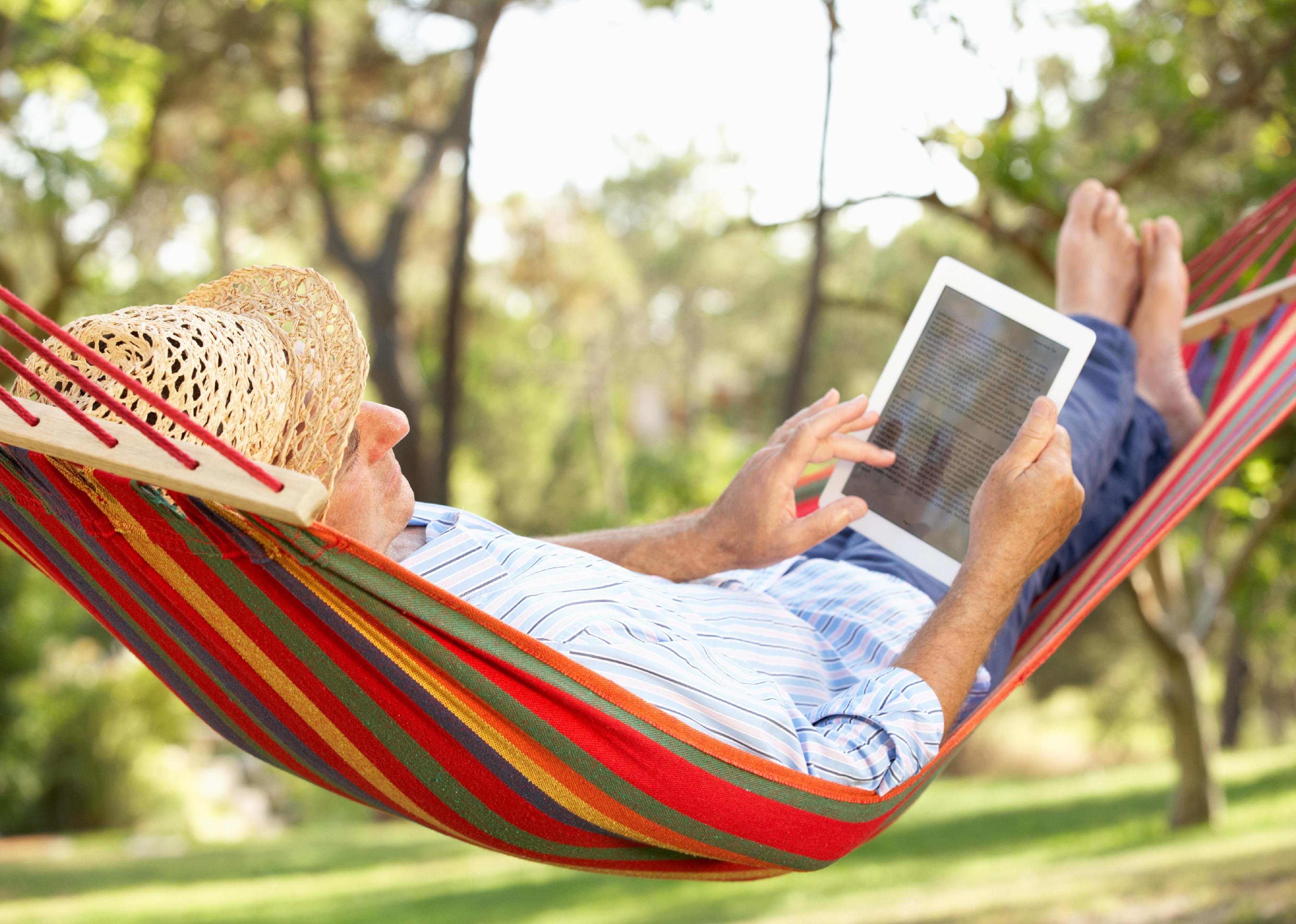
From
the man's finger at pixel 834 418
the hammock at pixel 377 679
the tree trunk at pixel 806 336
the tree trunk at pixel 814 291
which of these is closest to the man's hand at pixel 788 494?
the man's finger at pixel 834 418

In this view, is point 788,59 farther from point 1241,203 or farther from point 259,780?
point 259,780

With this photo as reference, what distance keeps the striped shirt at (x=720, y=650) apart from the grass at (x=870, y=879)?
86.5 inches

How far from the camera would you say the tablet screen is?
1610 mm

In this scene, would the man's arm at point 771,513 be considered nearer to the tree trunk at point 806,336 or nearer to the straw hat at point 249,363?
the straw hat at point 249,363

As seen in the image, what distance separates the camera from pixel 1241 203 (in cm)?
402

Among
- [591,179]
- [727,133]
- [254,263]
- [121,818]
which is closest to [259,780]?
[121,818]

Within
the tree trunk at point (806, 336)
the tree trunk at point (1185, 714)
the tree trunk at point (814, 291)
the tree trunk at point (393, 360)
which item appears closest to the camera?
the tree trunk at point (814, 291)

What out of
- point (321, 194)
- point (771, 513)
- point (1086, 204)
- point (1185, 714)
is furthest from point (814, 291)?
point (771, 513)

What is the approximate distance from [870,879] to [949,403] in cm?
394

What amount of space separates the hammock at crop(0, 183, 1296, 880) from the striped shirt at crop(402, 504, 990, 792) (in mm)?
55

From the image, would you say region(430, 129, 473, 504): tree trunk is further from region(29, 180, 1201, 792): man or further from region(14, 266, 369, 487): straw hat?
region(14, 266, 369, 487): straw hat

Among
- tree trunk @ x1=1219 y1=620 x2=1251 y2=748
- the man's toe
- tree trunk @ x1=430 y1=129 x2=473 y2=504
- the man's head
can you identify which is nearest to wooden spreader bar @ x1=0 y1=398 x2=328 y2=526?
the man's head

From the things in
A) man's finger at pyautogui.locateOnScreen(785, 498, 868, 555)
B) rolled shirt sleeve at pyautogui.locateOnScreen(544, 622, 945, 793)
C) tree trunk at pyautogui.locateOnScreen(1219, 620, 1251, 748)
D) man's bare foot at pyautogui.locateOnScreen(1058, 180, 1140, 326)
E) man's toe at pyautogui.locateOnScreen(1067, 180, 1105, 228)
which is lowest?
tree trunk at pyautogui.locateOnScreen(1219, 620, 1251, 748)

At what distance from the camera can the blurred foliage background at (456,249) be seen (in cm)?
416
